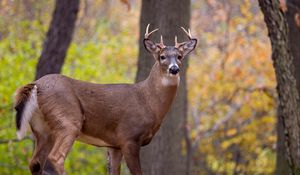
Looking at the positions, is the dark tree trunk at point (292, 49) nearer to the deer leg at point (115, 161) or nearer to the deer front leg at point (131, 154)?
the deer leg at point (115, 161)

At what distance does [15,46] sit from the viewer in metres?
16.5

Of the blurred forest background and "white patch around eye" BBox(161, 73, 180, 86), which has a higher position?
"white patch around eye" BBox(161, 73, 180, 86)

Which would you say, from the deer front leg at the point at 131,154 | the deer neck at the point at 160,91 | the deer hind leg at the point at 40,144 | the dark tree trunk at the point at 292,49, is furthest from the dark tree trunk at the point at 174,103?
the deer hind leg at the point at 40,144

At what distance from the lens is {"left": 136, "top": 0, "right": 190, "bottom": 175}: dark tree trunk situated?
11070 millimetres

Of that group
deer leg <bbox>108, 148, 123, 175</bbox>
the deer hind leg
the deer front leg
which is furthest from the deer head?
the deer hind leg

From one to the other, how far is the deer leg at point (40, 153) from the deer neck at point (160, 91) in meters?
1.11

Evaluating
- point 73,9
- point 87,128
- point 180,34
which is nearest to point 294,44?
point 180,34

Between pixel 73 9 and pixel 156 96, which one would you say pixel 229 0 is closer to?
pixel 73 9

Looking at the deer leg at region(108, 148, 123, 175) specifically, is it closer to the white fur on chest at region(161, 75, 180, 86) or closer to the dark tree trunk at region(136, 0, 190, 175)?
the white fur on chest at region(161, 75, 180, 86)

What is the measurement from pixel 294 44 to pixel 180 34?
205 cm

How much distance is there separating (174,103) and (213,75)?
9675mm

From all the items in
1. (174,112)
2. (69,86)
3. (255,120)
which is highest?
(69,86)

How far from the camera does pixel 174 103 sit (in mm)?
11703

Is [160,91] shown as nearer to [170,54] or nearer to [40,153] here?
[170,54]
